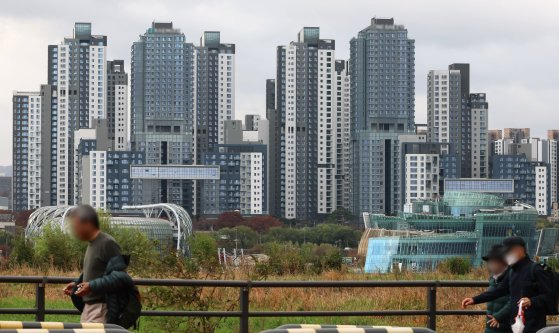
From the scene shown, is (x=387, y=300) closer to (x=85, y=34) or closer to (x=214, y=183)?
(x=214, y=183)

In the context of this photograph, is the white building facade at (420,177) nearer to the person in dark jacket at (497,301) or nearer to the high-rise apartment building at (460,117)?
the high-rise apartment building at (460,117)

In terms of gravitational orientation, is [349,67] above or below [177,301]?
above

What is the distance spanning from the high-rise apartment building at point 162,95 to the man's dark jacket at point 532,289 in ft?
521

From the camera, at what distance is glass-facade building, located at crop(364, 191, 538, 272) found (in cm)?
8350

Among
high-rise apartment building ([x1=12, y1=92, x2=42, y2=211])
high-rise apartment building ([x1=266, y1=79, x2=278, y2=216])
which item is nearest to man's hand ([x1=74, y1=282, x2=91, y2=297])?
high-rise apartment building ([x1=266, y1=79, x2=278, y2=216])

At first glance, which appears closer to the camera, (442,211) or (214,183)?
(442,211)

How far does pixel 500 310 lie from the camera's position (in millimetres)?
7961

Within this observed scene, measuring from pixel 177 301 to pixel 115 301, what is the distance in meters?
4.26

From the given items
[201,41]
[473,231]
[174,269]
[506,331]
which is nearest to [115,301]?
[506,331]

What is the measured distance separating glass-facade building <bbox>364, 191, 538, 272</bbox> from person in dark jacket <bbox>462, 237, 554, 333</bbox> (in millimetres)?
64727

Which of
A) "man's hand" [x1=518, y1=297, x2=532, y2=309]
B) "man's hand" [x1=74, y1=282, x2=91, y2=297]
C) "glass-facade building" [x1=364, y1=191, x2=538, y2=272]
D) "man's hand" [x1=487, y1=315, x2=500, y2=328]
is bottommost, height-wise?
"glass-facade building" [x1=364, y1=191, x2=538, y2=272]

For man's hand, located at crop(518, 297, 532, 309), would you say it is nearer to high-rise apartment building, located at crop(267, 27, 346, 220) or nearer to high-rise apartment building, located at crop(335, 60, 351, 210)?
high-rise apartment building, located at crop(335, 60, 351, 210)

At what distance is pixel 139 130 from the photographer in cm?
17062

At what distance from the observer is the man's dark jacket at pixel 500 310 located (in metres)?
7.90
